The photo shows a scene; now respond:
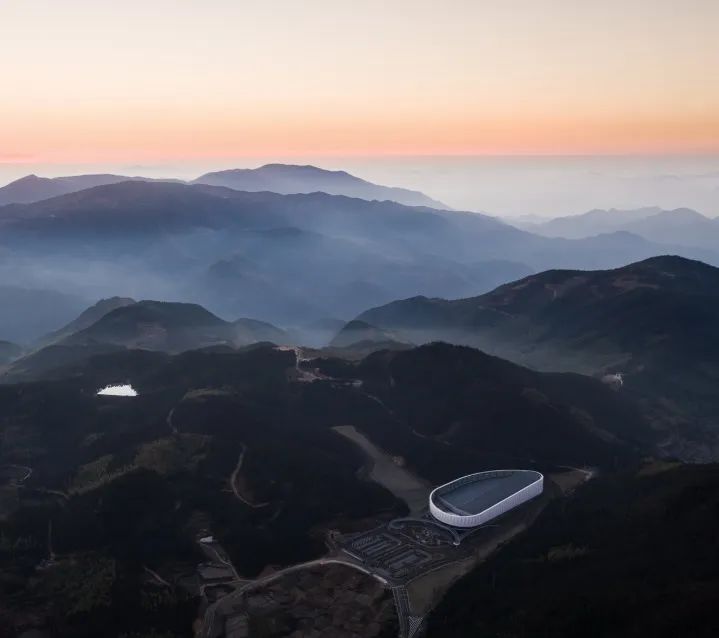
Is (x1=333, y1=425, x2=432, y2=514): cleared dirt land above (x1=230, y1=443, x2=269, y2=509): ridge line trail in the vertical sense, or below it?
below

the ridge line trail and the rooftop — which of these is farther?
the ridge line trail

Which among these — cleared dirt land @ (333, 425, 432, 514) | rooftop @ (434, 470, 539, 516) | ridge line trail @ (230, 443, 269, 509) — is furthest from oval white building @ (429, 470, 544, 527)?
ridge line trail @ (230, 443, 269, 509)

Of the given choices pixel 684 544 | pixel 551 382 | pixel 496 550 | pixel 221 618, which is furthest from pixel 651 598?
pixel 551 382

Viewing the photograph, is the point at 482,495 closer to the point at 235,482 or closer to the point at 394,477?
the point at 394,477

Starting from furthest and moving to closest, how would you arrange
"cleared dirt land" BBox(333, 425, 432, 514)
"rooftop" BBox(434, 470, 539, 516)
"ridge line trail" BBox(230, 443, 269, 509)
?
"cleared dirt land" BBox(333, 425, 432, 514)
"ridge line trail" BBox(230, 443, 269, 509)
"rooftop" BBox(434, 470, 539, 516)

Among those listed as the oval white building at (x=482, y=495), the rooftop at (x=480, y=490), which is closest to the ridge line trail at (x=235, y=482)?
the oval white building at (x=482, y=495)

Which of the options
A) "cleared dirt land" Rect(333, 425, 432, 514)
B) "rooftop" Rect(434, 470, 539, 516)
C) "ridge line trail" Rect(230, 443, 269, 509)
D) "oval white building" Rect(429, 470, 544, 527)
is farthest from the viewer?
"cleared dirt land" Rect(333, 425, 432, 514)

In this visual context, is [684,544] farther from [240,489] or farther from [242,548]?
[240,489]

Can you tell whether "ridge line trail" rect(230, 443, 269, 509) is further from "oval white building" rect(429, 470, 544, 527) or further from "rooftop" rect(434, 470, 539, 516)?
"rooftop" rect(434, 470, 539, 516)

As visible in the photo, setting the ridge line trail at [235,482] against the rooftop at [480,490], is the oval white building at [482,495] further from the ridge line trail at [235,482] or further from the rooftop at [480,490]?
the ridge line trail at [235,482]
